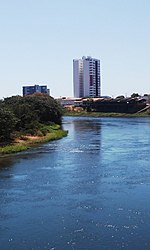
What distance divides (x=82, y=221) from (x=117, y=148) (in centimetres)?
1605

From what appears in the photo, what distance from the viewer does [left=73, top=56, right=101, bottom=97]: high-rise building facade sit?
119m

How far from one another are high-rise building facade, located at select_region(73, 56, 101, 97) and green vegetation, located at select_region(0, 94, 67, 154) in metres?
72.6

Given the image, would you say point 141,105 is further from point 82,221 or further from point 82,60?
point 82,221

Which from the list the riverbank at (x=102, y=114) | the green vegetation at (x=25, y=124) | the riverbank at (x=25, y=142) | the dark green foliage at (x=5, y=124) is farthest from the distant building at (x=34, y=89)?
the dark green foliage at (x=5, y=124)

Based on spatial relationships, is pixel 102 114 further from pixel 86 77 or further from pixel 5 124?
pixel 5 124

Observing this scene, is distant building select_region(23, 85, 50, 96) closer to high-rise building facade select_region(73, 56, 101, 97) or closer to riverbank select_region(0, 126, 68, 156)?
high-rise building facade select_region(73, 56, 101, 97)

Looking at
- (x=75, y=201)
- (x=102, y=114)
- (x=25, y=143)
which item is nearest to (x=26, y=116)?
(x=25, y=143)

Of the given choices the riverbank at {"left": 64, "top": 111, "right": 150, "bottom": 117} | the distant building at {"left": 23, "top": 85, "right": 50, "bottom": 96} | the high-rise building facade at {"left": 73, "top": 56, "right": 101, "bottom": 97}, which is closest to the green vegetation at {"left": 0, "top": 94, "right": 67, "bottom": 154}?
the riverbank at {"left": 64, "top": 111, "right": 150, "bottom": 117}

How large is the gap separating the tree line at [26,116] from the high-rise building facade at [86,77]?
2794 inches

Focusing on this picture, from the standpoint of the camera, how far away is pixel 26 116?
3366cm

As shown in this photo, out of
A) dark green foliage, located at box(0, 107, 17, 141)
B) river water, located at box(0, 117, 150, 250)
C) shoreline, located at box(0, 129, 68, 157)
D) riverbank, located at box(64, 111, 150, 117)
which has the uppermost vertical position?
dark green foliage, located at box(0, 107, 17, 141)

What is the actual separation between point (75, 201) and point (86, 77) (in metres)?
107

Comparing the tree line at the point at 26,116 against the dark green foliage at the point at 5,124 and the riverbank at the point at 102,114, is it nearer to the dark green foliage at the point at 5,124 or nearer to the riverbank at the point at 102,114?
the dark green foliage at the point at 5,124

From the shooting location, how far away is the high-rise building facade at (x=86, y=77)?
119 m
